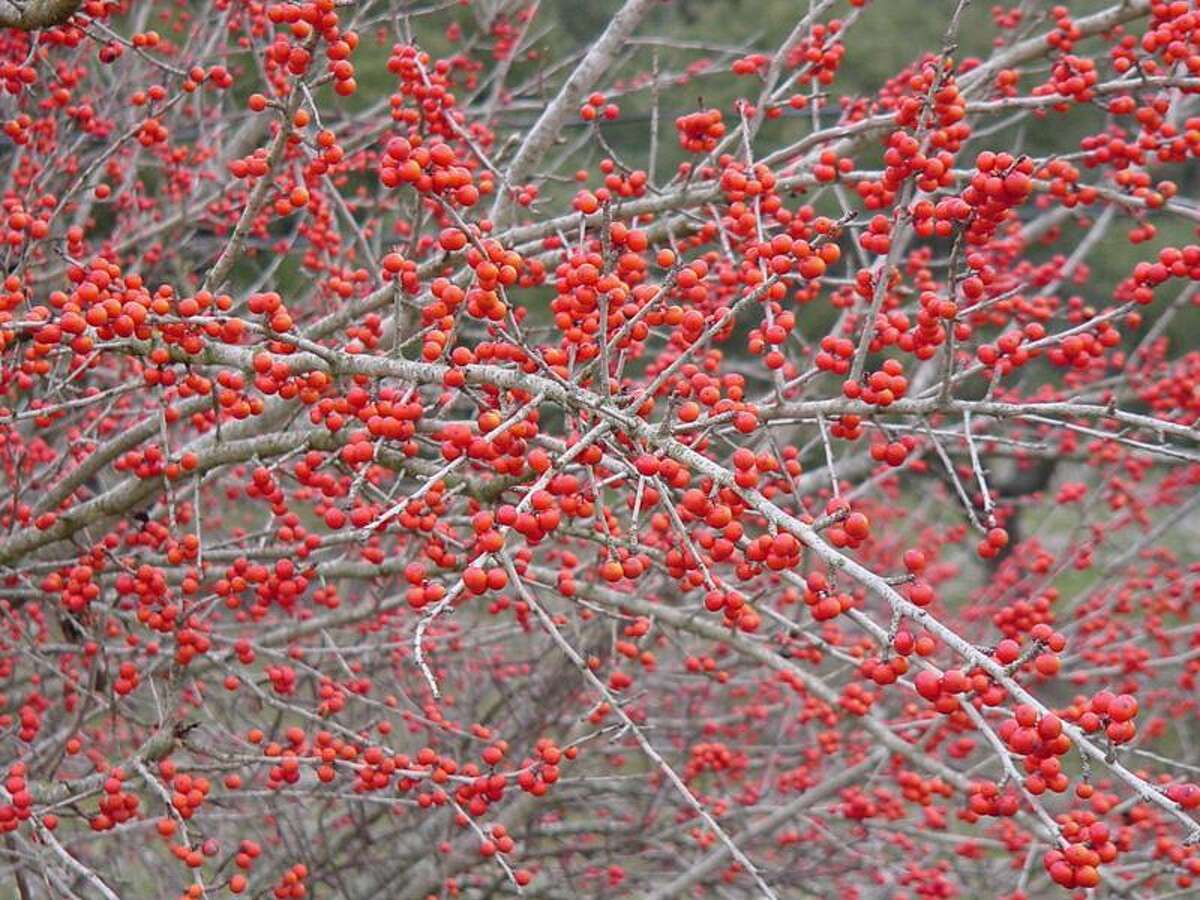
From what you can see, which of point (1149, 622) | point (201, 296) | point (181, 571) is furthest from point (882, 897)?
point (201, 296)

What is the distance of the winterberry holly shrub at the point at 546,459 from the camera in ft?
7.91

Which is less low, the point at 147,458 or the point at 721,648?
the point at 147,458

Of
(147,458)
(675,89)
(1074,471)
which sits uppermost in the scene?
(147,458)

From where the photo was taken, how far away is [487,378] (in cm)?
251

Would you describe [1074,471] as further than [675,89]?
Yes

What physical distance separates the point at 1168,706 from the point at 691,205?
569cm

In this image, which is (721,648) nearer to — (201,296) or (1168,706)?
(1168,706)

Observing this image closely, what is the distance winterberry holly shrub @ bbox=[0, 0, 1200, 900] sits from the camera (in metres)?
2.41

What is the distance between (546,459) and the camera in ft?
7.90

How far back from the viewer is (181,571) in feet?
14.0

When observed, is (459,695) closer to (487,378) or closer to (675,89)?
(487,378)

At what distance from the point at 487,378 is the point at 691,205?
64.6 inches

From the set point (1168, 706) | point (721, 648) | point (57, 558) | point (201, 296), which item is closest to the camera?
point (201, 296)

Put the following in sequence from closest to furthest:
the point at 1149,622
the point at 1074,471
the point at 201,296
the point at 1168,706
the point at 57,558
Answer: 1. the point at 201,296
2. the point at 57,558
3. the point at 1149,622
4. the point at 1168,706
5. the point at 1074,471
